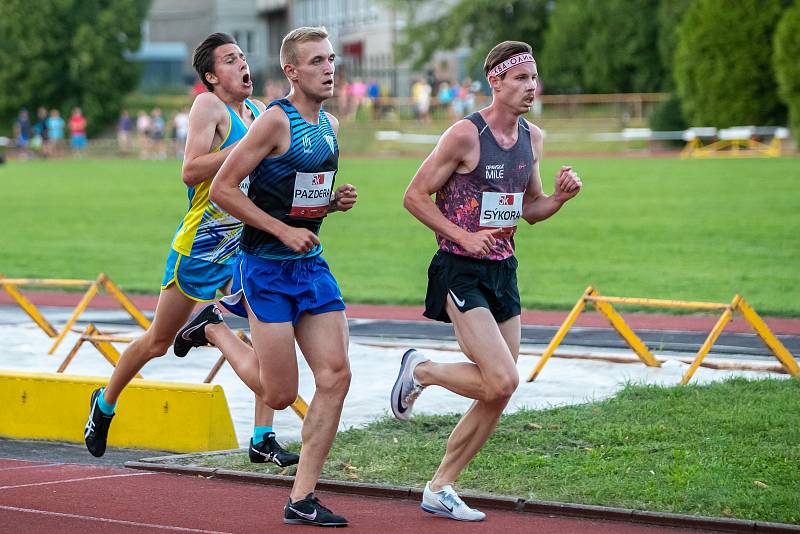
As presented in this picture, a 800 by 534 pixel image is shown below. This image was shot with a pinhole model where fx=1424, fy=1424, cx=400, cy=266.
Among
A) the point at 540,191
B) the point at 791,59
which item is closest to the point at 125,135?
the point at 791,59

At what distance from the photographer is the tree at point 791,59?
39031 millimetres

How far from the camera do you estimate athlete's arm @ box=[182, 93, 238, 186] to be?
7.33 metres

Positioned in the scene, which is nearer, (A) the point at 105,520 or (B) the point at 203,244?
(A) the point at 105,520

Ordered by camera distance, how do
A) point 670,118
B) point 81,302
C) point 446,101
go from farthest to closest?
point 446,101
point 670,118
point 81,302

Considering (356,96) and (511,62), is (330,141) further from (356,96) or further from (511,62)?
(356,96)

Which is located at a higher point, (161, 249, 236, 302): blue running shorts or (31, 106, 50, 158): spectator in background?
(161, 249, 236, 302): blue running shorts

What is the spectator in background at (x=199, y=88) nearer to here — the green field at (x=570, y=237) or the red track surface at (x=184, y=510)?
the red track surface at (x=184, y=510)

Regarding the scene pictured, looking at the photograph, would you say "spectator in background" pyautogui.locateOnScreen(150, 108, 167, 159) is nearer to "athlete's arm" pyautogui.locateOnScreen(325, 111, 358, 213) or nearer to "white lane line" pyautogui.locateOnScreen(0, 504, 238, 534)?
"white lane line" pyautogui.locateOnScreen(0, 504, 238, 534)

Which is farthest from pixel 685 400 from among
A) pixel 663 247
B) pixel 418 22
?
pixel 418 22

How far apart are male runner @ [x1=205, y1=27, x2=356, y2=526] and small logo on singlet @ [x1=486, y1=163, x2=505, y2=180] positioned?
677 millimetres

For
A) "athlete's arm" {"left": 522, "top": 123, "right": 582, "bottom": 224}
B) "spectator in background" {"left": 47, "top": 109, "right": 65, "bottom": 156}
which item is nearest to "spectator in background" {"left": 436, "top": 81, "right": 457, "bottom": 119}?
"spectator in background" {"left": 47, "top": 109, "right": 65, "bottom": 156}

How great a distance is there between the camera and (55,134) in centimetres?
6003

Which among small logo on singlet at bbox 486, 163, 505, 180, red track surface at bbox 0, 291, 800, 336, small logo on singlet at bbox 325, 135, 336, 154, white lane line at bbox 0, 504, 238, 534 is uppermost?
small logo on singlet at bbox 325, 135, 336, 154

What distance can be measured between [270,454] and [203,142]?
5.50ft
